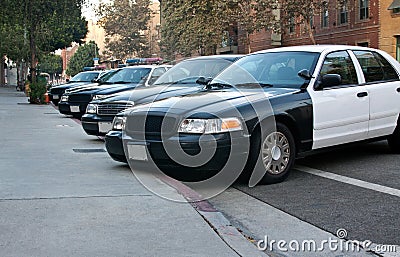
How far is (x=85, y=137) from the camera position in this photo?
12.4 m

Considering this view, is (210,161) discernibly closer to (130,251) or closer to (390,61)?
(130,251)

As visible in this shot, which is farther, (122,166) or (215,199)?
(122,166)

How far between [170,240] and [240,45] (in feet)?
157

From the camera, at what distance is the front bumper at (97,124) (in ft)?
35.7

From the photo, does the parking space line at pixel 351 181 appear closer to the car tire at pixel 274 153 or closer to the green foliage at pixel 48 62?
the car tire at pixel 274 153

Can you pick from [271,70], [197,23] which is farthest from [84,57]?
[271,70]

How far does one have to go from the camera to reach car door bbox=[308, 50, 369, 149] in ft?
25.6

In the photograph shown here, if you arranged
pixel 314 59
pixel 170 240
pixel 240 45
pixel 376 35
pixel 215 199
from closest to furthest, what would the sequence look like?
pixel 170 240 < pixel 215 199 < pixel 314 59 < pixel 376 35 < pixel 240 45

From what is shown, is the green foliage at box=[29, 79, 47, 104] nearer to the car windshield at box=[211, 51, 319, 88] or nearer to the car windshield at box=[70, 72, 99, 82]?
the car windshield at box=[70, 72, 99, 82]

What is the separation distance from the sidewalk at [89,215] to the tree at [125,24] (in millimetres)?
57859

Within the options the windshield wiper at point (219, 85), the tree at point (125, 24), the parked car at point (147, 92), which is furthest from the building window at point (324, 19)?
the tree at point (125, 24)

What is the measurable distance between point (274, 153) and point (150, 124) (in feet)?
5.19

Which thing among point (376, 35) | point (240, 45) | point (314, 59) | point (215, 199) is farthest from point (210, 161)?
point (240, 45)

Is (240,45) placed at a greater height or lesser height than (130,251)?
greater
